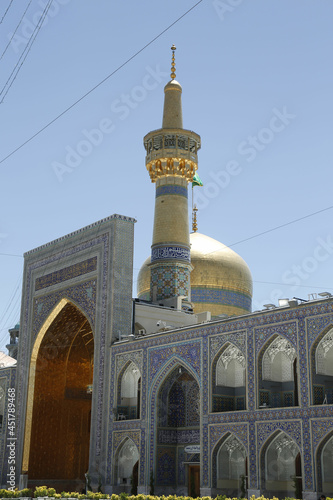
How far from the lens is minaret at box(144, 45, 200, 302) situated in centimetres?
1714

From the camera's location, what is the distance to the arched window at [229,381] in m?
12.5

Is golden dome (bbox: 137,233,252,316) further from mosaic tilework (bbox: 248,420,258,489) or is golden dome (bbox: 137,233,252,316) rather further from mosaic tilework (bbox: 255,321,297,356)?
mosaic tilework (bbox: 248,420,258,489)

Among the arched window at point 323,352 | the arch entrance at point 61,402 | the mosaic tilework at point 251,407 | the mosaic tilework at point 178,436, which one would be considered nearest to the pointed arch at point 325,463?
the mosaic tilework at point 251,407

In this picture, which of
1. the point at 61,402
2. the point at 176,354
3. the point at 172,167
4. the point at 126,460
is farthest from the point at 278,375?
the point at 61,402

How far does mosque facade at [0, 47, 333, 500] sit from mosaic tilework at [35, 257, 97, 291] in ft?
0.17

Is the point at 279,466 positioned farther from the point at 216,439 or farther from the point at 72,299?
the point at 72,299

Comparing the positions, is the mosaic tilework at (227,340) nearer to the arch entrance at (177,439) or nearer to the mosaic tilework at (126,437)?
the arch entrance at (177,439)

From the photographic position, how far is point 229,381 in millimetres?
12828

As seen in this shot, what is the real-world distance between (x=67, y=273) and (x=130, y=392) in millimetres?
4104

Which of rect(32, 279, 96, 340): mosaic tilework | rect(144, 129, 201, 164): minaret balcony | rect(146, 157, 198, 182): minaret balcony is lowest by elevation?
rect(32, 279, 96, 340): mosaic tilework

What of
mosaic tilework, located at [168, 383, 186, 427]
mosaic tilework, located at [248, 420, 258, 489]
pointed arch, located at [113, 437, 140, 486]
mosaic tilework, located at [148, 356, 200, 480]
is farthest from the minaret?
mosaic tilework, located at [248, 420, 258, 489]

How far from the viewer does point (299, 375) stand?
35.8 feet

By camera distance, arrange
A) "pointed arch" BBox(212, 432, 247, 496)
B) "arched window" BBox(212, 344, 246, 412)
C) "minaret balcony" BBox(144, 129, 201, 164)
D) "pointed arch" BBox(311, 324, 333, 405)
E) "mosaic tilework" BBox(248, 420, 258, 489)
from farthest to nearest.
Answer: "minaret balcony" BBox(144, 129, 201, 164) < "arched window" BBox(212, 344, 246, 412) < "pointed arch" BBox(212, 432, 247, 496) < "mosaic tilework" BBox(248, 420, 258, 489) < "pointed arch" BBox(311, 324, 333, 405)

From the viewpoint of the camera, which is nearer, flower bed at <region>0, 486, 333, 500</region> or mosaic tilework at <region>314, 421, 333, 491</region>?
mosaic tilework at <region>314, 421, 333, 491</region>
